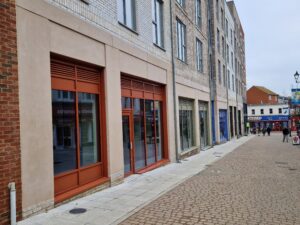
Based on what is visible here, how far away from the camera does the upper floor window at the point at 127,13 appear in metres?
11.0

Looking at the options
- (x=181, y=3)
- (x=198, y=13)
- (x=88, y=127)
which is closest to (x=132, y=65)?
(x=88, y=127)

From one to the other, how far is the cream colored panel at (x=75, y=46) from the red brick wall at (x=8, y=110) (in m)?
1.27

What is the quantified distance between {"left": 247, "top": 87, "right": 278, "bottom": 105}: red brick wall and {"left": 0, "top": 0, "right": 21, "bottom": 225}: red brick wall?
8658 cm

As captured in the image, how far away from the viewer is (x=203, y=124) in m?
22.8

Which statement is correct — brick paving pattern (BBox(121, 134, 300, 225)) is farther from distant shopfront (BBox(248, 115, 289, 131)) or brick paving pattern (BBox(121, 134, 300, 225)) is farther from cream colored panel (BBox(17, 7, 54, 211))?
distant shopfront (BBox(248, 115, 289, 131))

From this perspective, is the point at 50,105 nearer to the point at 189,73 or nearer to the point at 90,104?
the point at 90,104

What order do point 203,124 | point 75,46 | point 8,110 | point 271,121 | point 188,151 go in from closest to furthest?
point 8,110, point 75,46, point 188,151, point 203,124, point 271,121

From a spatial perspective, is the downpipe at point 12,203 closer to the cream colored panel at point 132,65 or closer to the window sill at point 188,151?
the cream colored panel at point 132,65

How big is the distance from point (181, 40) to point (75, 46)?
10981 mm

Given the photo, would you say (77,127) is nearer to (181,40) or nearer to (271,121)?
(181,40)

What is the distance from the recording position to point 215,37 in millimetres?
27844

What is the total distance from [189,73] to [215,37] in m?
10.2

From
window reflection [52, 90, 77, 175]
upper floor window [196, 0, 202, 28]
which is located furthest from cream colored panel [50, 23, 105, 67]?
upper floor window [196, 0, 202, 28]

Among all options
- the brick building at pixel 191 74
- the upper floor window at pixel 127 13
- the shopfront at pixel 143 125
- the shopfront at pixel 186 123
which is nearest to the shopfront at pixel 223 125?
the brick building at pixel 191 74
